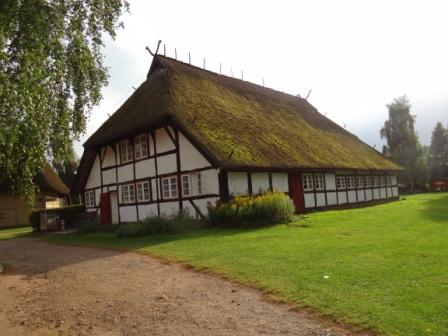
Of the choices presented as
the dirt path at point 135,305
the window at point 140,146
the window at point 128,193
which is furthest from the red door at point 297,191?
the dirt path at point 135,305

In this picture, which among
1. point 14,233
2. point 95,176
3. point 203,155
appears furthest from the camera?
point 14,233

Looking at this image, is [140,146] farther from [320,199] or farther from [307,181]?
[320,199]

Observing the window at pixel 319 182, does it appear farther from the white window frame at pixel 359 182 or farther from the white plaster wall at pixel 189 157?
the white plaster wall at pixel 189 157

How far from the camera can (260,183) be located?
70.1 ft

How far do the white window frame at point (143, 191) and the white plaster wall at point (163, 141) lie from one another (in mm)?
1976

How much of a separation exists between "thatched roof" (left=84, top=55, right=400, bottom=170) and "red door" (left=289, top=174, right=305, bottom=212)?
2.98 ft

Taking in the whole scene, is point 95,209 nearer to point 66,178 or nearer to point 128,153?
point 128,153

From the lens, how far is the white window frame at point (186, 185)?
824 inches

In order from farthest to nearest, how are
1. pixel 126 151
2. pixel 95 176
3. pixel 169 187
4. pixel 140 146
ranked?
1. pixel 95 176
2. pixel 126 151
3. pixel 140 146
4. pixel 169 187

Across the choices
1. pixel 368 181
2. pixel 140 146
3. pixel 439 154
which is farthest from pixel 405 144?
pixel 140 146

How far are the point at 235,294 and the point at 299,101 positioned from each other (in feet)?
103

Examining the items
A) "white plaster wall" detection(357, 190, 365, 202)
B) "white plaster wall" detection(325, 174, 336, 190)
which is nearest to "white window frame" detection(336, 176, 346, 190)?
"white plaster wall" detection(325, 174, 336, 190)

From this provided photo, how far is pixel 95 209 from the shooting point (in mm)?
27422

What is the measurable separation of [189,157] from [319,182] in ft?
26.4
